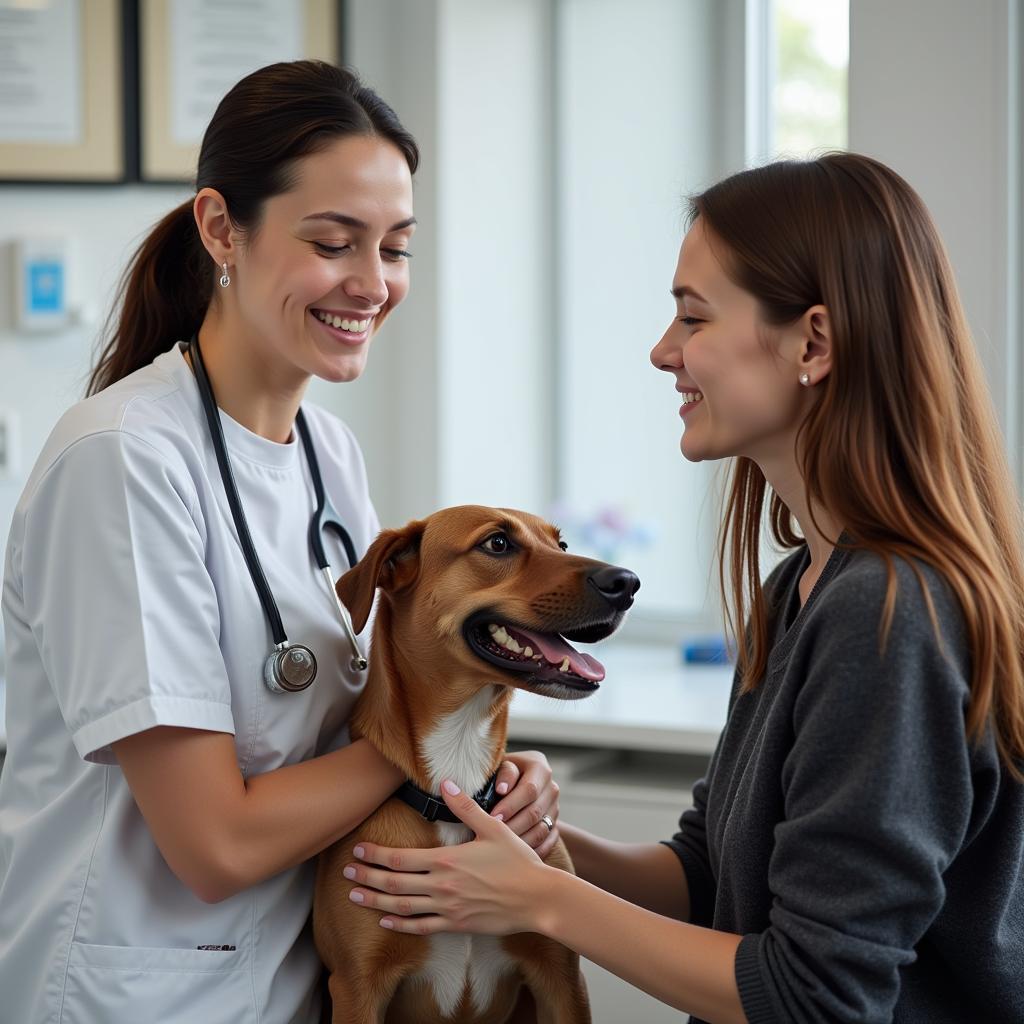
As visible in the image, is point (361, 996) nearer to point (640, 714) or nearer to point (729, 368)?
point (729, 368)

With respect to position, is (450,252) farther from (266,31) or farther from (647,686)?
(647,686)

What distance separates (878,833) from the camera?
1.03 m

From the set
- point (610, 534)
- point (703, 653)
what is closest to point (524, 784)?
point (703, 653)

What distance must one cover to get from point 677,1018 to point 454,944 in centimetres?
80

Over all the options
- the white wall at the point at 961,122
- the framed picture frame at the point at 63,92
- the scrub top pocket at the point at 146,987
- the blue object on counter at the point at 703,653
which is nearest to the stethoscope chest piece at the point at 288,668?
the scrub top pocket at the point at 146,987

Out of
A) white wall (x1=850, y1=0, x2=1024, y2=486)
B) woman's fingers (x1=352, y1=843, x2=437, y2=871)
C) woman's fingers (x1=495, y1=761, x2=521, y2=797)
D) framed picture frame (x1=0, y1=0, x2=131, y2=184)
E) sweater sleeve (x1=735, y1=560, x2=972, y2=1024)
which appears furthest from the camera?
framed picture frame (x1=0, y1=0, x2=131, y2=184)

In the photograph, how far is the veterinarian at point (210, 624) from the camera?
1243mm

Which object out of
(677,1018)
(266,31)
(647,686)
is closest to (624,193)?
(266,31)

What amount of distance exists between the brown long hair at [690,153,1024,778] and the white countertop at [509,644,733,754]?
894 millimetres

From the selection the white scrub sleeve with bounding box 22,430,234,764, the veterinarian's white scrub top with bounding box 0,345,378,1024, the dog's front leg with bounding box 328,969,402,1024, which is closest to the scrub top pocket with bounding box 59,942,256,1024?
the veterinarian's white scrub top with bounding box 0,345,378,1024

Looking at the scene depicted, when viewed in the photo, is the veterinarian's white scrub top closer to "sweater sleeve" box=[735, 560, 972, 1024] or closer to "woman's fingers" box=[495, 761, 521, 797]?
"woman's fingers" box=[495, 761, 521, 797]

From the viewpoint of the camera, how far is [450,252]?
2.91 m

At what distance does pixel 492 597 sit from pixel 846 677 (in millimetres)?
479

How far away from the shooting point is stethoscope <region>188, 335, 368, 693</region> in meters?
1.35
